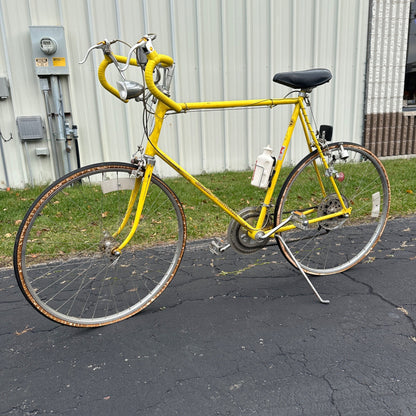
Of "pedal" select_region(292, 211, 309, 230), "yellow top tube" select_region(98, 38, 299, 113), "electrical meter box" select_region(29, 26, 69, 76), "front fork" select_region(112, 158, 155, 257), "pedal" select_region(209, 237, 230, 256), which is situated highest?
"electrical meter box" select_region(29, 26, 69, 76)

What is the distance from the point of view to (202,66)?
18.4 ft

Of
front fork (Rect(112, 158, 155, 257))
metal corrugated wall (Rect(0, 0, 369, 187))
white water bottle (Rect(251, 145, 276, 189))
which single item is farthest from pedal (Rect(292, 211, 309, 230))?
metal corrugated wall (Rect(0, 0, 369, 187))

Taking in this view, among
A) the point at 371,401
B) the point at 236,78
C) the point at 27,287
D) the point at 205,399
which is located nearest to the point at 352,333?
the point at 371,401

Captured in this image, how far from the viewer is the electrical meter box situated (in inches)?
189

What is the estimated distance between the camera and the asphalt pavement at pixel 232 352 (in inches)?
66.7

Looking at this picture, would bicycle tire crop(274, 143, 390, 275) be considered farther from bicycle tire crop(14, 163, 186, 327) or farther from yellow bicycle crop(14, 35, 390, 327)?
bicycle tire crop(14, 163, 186, 327)

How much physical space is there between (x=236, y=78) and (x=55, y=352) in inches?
193

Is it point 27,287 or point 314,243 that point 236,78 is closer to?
point 314,243

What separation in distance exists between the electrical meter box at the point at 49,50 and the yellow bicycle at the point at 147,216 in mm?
2722

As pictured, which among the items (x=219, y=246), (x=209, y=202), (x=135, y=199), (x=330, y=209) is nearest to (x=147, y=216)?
(x=135, y=199)

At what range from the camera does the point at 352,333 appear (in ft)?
7.02

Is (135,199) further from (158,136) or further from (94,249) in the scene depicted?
(94,249)

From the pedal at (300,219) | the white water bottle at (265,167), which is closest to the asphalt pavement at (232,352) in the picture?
the pedal at (300,219)

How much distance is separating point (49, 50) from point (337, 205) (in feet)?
13.9
